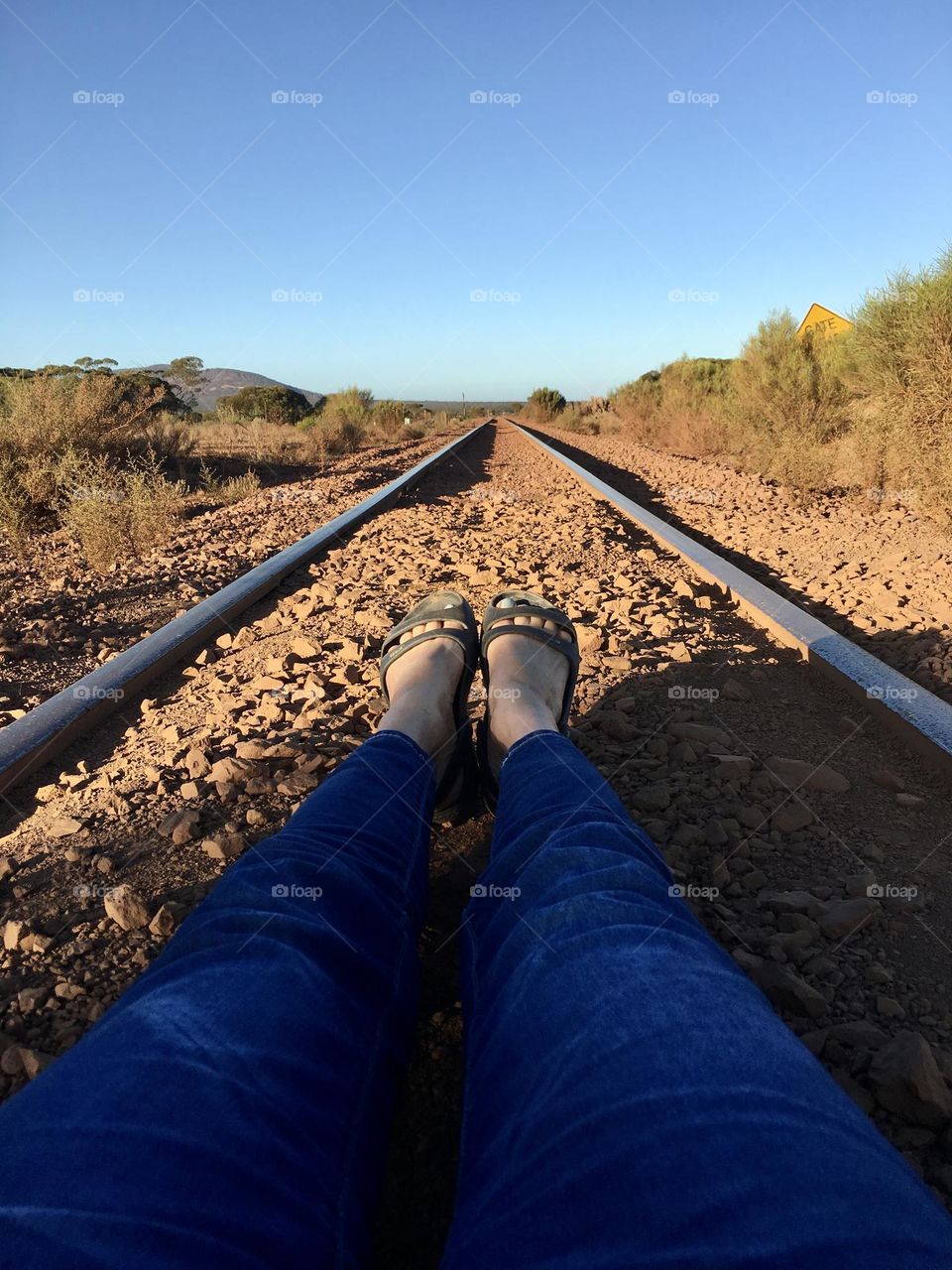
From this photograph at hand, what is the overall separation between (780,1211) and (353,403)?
88.1 ft

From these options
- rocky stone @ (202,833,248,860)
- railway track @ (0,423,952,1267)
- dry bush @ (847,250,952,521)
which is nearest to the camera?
railway track @ (0,423,952,1267)

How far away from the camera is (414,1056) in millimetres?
1353

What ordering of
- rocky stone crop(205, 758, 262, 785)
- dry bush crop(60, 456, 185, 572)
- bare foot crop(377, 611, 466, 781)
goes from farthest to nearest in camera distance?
1. dry bush crop(60, 456, 185, 572)
2. rocky stone crop(205, 758, 262, 785)
3. bare foot crop(377, 611, 466, 781)

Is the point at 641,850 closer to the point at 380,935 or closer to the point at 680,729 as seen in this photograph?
the point at 380,935

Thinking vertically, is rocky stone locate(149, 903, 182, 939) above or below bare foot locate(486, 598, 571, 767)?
below

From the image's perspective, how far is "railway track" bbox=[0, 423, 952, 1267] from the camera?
4.48 ft

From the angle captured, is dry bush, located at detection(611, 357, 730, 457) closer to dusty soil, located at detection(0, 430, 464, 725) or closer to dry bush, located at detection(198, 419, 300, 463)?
dry bush, located at detection(198, 419, 300, 463)

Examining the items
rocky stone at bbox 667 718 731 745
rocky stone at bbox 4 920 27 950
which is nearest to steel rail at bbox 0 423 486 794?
rocky stone at bbox 4 920 27 950

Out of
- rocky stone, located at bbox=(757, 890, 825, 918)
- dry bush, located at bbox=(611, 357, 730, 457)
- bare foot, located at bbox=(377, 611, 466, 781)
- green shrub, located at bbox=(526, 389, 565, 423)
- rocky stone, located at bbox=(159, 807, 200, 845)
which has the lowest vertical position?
rocky stone, located at bbox=(757, 890, 825, 918)

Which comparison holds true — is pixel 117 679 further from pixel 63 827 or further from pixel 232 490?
pixel 232 490

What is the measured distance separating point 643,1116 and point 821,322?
14338 millimetres

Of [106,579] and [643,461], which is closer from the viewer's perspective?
[106,579]

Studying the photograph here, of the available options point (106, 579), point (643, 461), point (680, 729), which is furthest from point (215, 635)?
point (643, 461)

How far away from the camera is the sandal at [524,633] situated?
7.06 ft
